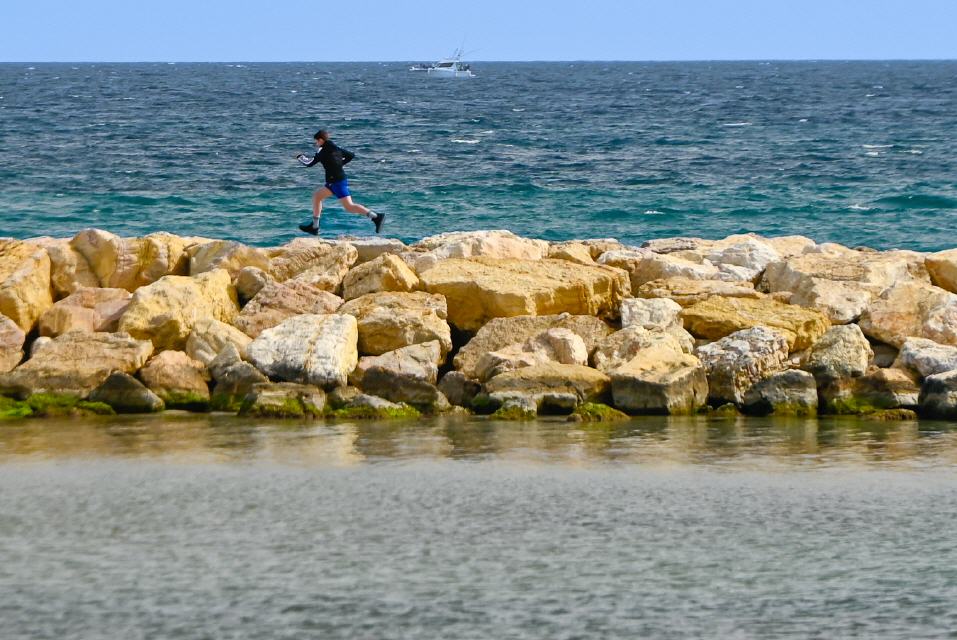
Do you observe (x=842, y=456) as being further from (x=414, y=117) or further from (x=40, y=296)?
(x=414, y=117)

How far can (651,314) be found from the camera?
15.1 meters

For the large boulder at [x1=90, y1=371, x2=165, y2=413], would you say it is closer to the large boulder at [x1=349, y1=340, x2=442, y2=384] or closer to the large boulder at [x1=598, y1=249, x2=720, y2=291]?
the large boulder at [x1=349, y1=340, x2=442, y2=384]

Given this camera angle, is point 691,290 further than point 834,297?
Yes

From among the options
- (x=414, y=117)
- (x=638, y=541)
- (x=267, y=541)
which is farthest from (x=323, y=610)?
(x=414, y=117)

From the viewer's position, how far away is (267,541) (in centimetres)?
881

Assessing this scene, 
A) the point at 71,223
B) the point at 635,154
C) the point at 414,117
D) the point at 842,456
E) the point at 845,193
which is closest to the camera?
the point at 842,456

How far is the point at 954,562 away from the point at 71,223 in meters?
23.6

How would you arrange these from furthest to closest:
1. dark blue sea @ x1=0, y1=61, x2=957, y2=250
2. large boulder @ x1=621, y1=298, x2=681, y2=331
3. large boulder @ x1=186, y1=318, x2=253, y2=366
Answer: dark blue sea @ x1=0, y1=61, x2=957, y2=250, large boulder @ x1=621, y1=298, x2=681, y2=331, large boulder @ x1=186, y1=318, x2=253, y2=366

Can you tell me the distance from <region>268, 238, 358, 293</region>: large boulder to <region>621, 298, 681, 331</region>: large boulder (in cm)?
347

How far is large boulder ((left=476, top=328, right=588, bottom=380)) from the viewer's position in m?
14.0

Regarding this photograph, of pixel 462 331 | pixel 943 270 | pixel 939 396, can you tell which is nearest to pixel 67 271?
pixel 462 331

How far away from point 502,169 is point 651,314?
23865 mm

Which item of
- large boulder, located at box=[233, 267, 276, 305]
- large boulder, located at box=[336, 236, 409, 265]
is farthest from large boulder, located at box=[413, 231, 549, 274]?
large boulder, located at box=[233, 267, 276, 305]

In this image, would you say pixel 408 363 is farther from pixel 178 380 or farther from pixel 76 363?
pixel 76 363
